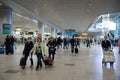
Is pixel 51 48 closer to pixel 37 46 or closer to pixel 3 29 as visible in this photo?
pixel 37 46

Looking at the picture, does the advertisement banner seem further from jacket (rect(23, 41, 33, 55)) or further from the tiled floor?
jacket (rect(23, 41, 33, 55))

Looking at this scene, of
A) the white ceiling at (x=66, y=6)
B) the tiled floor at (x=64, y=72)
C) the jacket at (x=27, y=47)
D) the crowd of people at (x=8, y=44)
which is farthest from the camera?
the crowd of people at (x=8, y=44)

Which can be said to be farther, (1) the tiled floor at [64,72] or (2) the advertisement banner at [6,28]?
(2) the advertisement banner at [6,28]

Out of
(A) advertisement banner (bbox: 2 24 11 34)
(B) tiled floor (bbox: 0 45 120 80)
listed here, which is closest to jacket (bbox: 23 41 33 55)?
(B) tiled floor (bbox: 0 45 120 80)

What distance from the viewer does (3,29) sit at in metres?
23.9

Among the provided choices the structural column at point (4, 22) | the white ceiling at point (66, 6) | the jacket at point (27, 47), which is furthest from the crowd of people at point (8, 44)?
the jacket at point (27, 47)

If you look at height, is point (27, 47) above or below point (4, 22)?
below

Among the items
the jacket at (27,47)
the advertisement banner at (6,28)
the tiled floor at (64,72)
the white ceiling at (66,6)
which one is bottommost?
the tiled floor at (64,72)

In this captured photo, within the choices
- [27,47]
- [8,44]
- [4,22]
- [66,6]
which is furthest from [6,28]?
[27,47]

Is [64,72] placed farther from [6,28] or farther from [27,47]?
[6,28]

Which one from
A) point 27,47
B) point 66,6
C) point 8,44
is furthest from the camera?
point 8,44

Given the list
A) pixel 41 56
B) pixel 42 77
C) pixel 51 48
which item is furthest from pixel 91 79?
pixel 51 48

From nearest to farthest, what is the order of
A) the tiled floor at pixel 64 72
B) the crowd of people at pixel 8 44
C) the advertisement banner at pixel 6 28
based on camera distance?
the tiled floor at pixel 64 72 < the crowd of people at pixel 8 44 < the advertisement banner at pixel 6 28

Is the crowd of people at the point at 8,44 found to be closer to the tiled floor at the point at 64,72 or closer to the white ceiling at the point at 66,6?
the white ceiling at the point at 66,6
